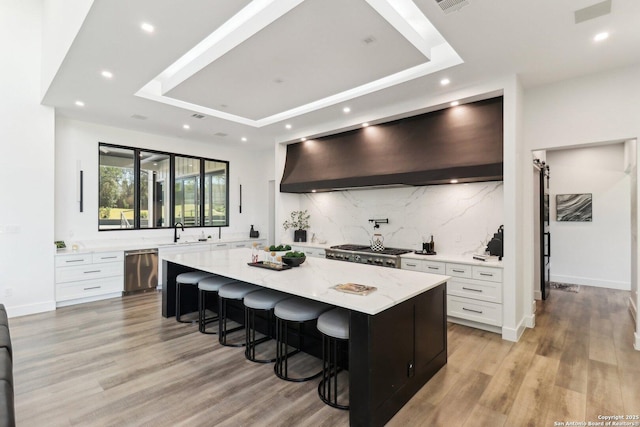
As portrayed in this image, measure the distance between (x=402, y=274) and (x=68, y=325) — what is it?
420 centimetres

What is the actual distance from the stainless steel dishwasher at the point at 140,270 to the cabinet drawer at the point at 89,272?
13 cm

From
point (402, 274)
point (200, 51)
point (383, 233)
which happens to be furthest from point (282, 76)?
point (383, 233)

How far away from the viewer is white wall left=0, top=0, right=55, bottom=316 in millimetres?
4320

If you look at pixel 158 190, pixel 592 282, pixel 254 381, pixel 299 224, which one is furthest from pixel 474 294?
pixel 158 190

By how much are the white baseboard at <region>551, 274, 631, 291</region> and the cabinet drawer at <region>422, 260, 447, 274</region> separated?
152 inches

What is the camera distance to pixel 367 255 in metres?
4.85

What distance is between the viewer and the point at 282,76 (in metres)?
3.74

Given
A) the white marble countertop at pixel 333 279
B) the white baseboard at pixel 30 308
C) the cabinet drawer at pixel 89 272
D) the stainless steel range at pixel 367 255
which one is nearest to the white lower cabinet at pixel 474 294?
the stainless steel range at pixel 367 255

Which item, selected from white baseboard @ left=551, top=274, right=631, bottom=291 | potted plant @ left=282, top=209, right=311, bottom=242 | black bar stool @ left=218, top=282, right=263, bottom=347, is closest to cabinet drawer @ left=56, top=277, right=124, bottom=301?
black bar stool @ left=218, top=282, right=263, bottom=347

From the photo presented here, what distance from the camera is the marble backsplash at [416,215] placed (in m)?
4.43

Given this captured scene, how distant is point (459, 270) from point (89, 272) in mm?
5540

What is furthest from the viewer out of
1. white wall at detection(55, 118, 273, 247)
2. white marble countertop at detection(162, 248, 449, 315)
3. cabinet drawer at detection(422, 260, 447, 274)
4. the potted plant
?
the potted plant

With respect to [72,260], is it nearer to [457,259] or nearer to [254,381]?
[254,381]

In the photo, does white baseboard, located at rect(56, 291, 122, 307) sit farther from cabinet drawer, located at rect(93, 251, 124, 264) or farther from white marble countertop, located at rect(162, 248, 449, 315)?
white marble countertop, located at rect(162, 248, 449, 315)
